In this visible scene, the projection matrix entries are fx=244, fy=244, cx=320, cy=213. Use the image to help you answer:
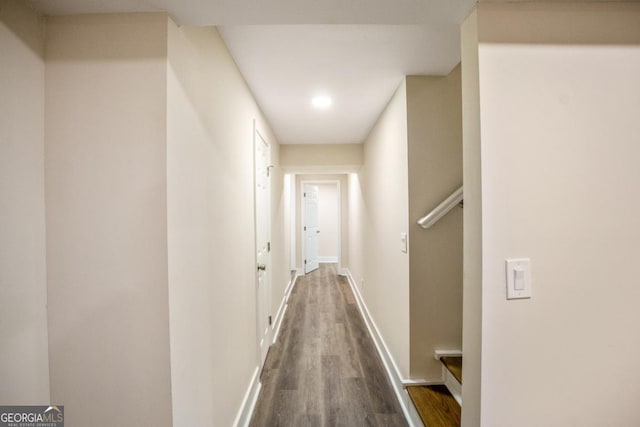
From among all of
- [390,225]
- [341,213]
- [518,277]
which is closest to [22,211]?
[518,277]

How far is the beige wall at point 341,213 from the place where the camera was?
5.48 metres

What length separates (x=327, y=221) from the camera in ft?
22.8

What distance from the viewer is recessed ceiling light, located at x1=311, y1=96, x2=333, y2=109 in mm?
2012

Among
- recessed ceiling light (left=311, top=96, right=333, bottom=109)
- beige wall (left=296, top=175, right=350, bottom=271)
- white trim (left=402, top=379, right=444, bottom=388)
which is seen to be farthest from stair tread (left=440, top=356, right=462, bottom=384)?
beige wall (left=296, top=175, right=350, bottom=271)

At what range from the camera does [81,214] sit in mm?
821

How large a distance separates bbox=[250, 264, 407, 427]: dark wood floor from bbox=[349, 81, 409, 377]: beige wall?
0.94ft

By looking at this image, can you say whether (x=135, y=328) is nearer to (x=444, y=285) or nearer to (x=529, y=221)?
(x=529, y=221)

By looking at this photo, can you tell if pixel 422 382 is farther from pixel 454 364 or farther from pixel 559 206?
pixel 559 206

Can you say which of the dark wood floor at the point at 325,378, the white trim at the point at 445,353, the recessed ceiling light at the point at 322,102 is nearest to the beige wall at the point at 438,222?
the white trim at the point at 445,353

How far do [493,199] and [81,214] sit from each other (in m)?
1.40

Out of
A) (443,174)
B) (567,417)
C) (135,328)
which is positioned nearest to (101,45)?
(135,328)

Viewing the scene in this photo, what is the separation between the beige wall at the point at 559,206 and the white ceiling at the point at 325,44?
0.35 meters

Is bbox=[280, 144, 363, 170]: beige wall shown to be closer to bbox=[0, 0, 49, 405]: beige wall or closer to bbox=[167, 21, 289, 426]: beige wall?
bbox=[167, 21, 289, 426]: beige wall

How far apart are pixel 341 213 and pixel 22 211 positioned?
4.99m
